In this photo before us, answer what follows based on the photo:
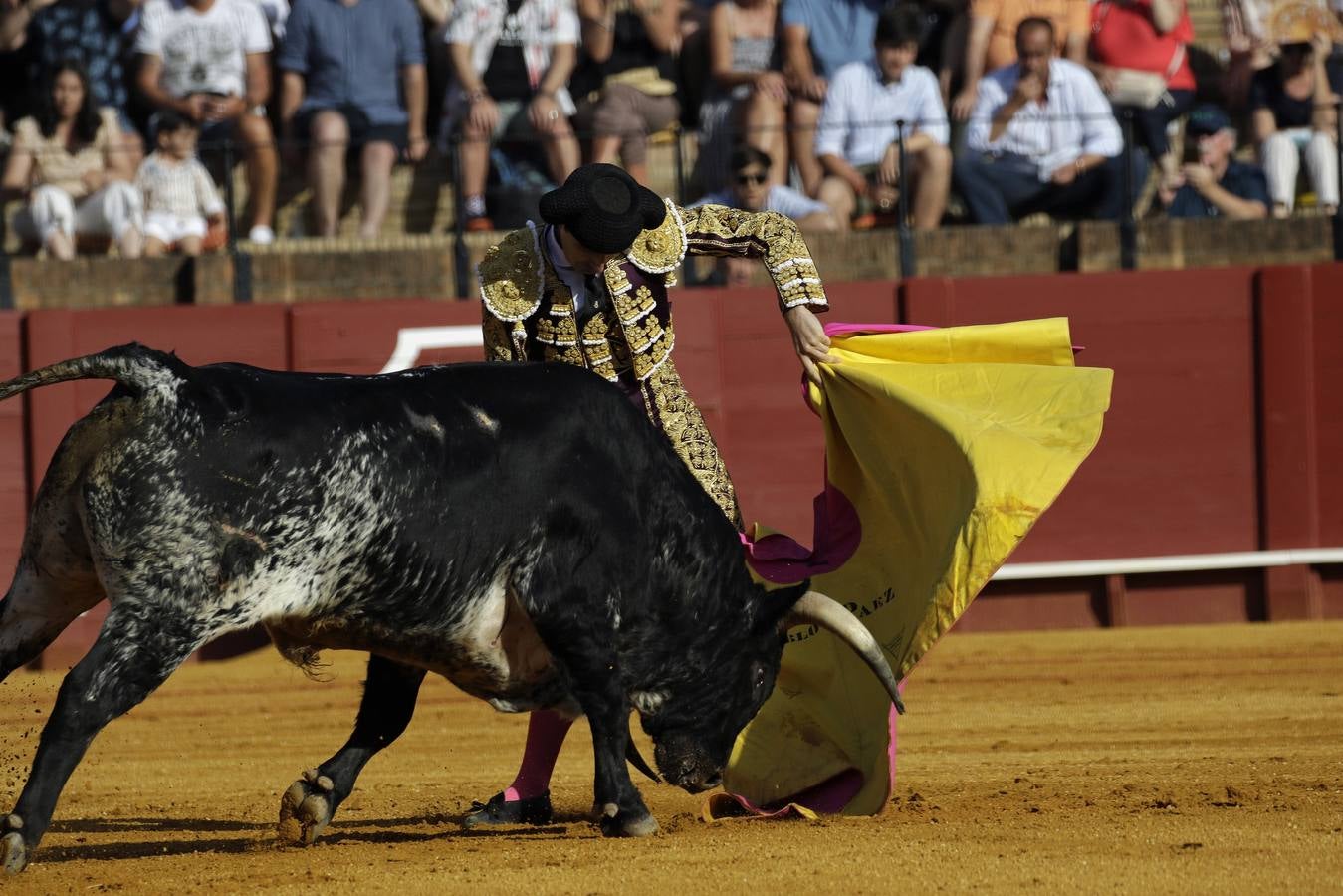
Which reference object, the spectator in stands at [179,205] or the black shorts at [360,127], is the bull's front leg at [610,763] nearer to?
the spectator in stands at [179,205]

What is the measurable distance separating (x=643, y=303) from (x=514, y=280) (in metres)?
0.28

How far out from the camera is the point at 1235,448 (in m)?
7.82

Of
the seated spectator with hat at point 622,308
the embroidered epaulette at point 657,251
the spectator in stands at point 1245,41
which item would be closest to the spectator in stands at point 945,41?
the spectator in stands at point 1245,41

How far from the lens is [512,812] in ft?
13.9

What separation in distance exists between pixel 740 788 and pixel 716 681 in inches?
16.4

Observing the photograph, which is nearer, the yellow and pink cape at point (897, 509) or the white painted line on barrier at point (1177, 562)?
the yellow and pink cape at point (897, 509)

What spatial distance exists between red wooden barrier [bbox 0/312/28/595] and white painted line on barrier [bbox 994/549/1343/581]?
12.7ft

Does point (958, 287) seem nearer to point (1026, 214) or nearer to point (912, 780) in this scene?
point (1026, 214)

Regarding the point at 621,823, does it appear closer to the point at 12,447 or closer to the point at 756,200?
the point at 756,200

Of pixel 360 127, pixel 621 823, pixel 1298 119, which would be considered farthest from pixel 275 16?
pixel 621 823

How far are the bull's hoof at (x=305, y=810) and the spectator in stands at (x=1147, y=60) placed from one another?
5.52 metres

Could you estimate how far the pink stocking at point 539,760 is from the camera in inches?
167

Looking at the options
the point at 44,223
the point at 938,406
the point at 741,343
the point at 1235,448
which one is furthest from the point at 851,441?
the point at 44,223

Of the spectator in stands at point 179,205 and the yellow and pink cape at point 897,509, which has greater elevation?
the spectator in stands at point 179,205
